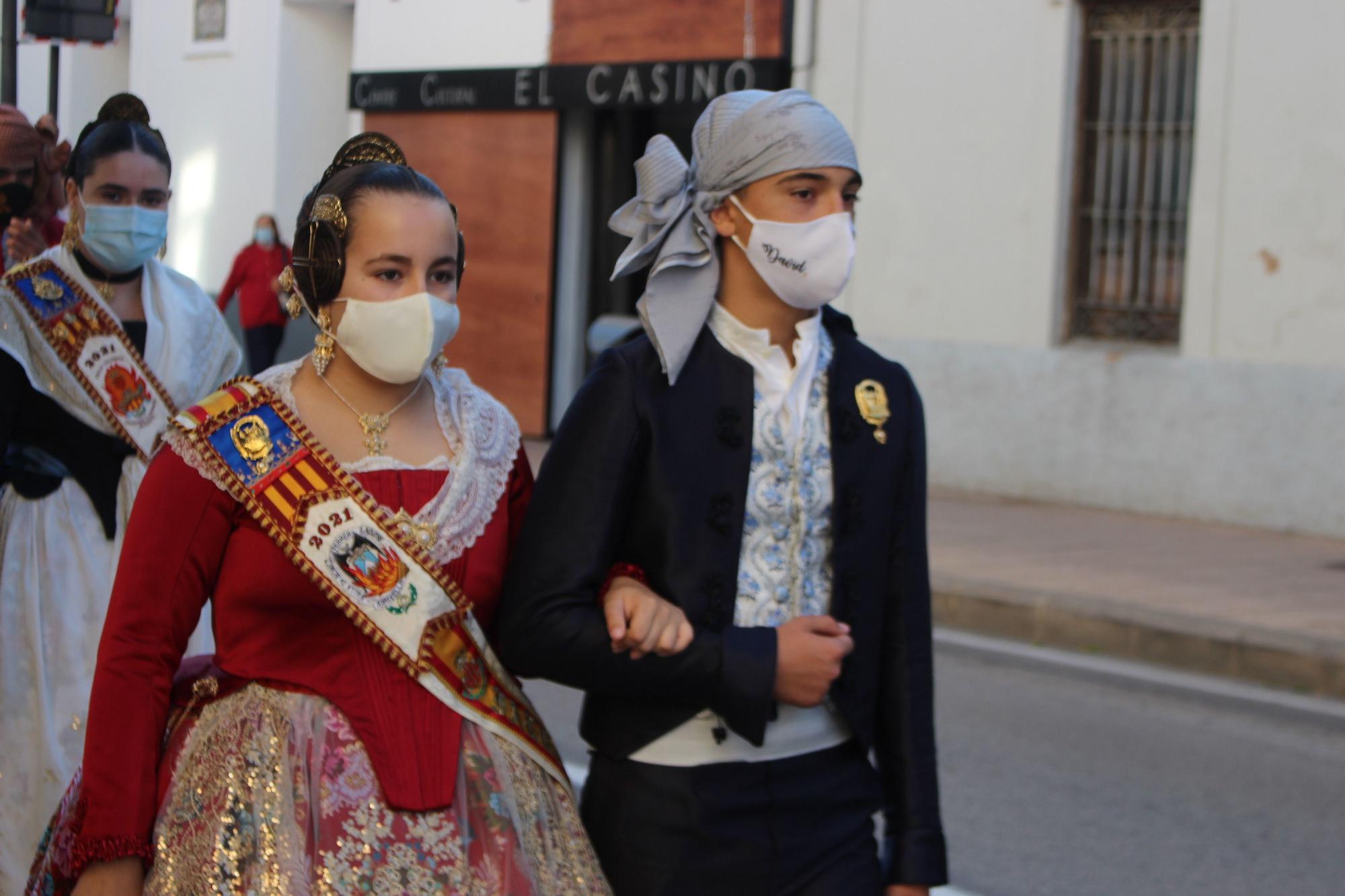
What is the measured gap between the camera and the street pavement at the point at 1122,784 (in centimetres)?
520

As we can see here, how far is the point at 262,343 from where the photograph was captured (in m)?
17.4

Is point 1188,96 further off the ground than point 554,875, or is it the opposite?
point 1188,96

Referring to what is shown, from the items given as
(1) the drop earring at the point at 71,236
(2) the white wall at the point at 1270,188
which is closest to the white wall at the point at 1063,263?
(2) the white wall at the point at 1270,188

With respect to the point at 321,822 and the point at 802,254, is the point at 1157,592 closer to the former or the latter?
the point at 802,254

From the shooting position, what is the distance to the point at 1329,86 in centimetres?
1098

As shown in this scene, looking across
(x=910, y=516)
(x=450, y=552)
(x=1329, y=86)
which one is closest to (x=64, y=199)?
(x=450, y=552)

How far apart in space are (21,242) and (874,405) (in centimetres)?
248

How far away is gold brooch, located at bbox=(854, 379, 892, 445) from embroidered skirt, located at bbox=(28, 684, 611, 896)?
2.32ft

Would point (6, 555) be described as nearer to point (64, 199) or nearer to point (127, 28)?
point (64, 199)

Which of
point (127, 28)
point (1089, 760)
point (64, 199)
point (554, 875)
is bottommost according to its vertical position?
point (1089, 760)

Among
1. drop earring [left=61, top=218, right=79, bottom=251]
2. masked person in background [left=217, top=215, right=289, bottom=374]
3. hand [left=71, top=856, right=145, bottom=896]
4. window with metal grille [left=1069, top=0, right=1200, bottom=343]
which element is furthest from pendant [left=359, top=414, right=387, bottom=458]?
masked person in background [left=217, top=215, right=289, bottom=374]

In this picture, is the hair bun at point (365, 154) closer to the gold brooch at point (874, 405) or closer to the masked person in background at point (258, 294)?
the gold brooch at point (874, 405)

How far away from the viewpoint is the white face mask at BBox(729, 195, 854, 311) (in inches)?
103

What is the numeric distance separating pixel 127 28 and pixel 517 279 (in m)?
10.1
